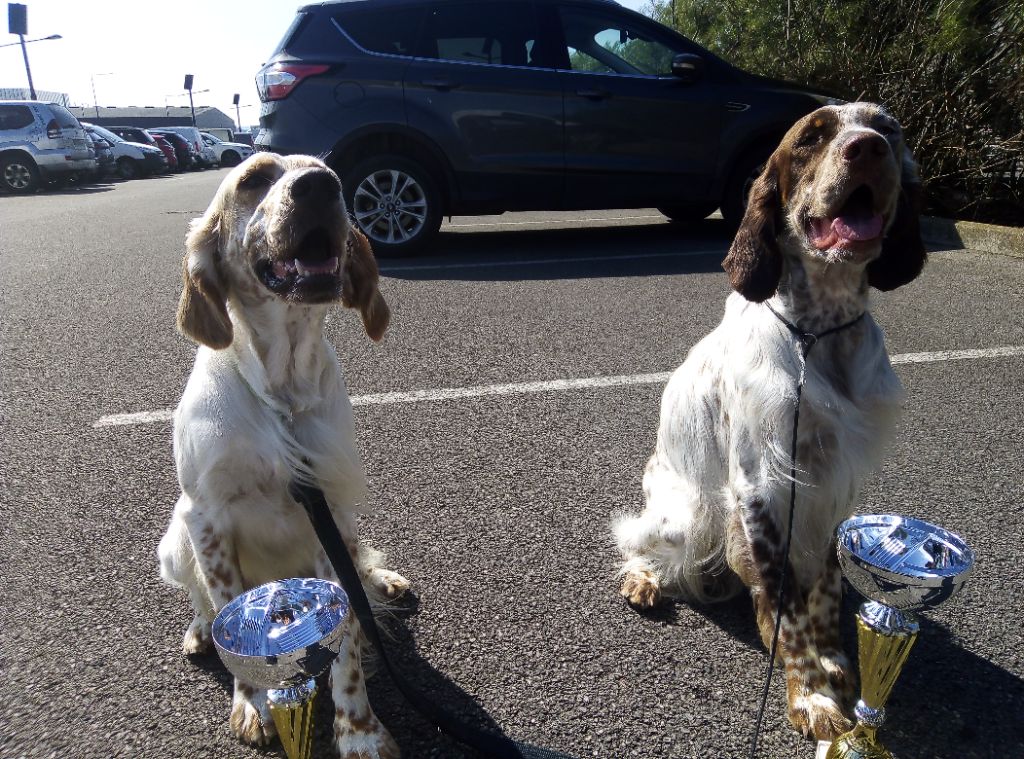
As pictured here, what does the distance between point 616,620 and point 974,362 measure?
127 inches

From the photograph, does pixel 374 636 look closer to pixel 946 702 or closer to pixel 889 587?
pixel 889 587

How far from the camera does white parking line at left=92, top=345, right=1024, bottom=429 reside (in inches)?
150

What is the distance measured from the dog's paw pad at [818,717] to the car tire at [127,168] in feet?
97.5

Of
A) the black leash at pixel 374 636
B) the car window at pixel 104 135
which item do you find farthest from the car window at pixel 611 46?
the car window at pixel 104 135

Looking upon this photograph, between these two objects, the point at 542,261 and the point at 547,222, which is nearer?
the point at 542,261

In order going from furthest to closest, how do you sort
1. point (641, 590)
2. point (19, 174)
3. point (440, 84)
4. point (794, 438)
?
point (19, 174) → point (440, 84) → point (641, 590) → point (794, 438)

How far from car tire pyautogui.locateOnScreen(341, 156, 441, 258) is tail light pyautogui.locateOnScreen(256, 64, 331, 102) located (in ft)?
2.91

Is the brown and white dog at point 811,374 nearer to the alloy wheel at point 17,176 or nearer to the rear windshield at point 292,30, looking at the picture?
the rear windshield at point 292,30

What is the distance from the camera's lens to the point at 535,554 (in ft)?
8.70

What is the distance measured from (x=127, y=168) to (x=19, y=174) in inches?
317

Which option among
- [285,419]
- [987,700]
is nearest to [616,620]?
[987,700]

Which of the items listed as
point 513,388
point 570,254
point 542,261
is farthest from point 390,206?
point 513,388

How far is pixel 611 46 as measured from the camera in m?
7.21

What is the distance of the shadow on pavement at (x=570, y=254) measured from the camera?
22.2 feet
